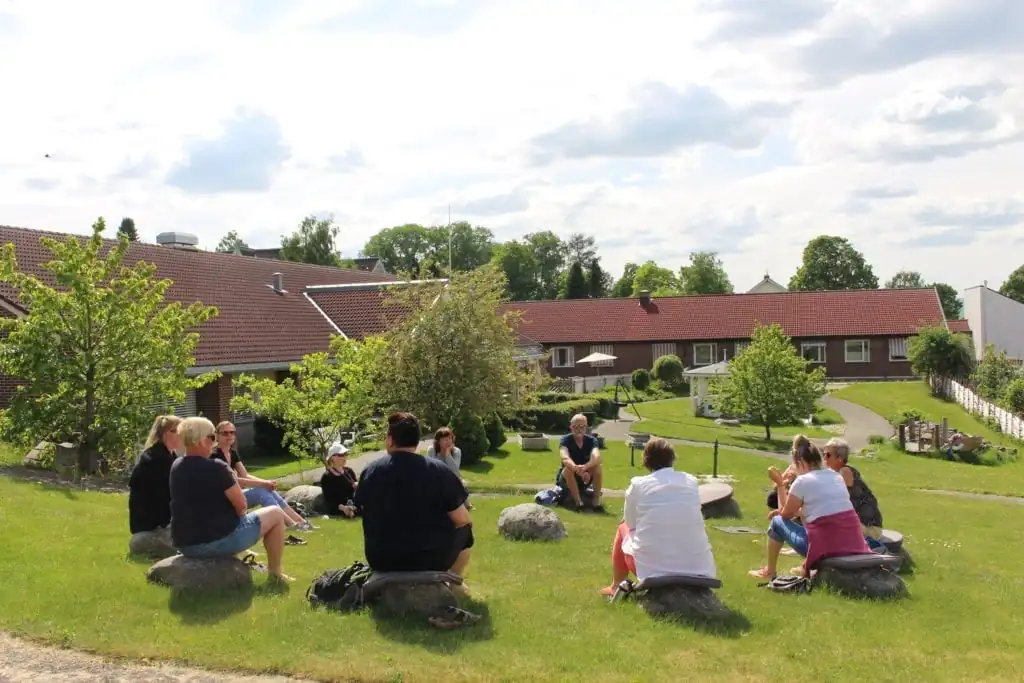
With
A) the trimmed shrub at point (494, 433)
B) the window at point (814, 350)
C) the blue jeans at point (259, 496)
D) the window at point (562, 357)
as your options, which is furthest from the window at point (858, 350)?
the blue jeans at point (259, 496)

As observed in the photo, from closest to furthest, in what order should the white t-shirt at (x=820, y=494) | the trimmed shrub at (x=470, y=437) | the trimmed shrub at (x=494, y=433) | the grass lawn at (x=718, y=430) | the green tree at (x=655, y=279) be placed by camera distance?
1. the white t-shirt at (x=820, y=494)
2. the trimmed shrub at (x=470, y=437)
3. the trimmed shrub at (x=494, y=433)
4. the grass lawn at (x=718, y=430)
5. the green tree at (x=655, y=279)

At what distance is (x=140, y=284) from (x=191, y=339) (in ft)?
4.94

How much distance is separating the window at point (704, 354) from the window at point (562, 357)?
752 cm

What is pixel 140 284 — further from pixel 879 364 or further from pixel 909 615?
pixel 879 364

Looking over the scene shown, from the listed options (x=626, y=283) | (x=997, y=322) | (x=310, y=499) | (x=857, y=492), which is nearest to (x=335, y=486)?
(x=310, y=499)

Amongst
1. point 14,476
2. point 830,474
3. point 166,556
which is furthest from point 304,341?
point 830,474

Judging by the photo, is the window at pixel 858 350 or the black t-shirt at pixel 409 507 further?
the window at pixel 858 350

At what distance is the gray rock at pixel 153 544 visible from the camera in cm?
857

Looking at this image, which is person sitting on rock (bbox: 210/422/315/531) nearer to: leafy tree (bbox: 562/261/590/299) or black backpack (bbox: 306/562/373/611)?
black backpack (bbox: 306/562/373/611)

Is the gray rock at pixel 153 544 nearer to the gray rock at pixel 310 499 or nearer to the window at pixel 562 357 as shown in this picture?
the gray rock at pixel 310 499

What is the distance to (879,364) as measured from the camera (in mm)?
55188

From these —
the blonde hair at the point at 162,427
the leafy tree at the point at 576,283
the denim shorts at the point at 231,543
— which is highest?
the leafy tree at the point at 576,283

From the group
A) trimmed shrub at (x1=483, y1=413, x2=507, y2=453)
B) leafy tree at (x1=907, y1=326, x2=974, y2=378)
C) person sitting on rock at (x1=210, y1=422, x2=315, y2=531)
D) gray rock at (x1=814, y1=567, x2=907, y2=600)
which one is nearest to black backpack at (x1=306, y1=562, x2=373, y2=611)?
person sitting on rock at (x1=210, y1=422, x2=315, y2=531)

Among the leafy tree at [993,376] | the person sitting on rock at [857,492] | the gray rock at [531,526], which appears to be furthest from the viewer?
the leafy tree at [993,376]
